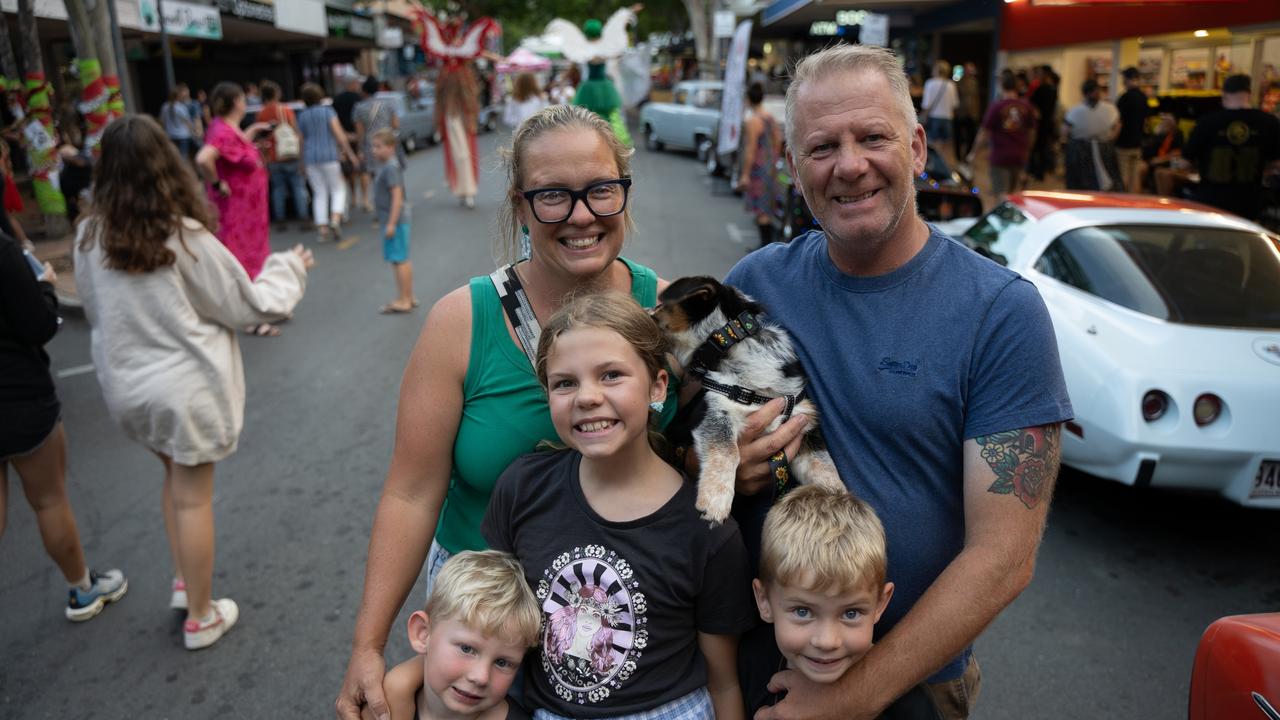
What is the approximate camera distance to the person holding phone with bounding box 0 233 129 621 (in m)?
3.63

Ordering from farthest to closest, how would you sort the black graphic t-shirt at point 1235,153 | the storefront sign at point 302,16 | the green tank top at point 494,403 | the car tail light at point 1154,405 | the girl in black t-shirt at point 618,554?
1. the storefront sign at point 302,16
2. the black graphic t-shirt at point 1235,153
3. the car tail light at point 1154,405
4. the green tank top at point 494,403
5. the girl in black t-shirt at point 618,554

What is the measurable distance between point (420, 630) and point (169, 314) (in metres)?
2.46

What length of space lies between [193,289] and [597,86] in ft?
18.4

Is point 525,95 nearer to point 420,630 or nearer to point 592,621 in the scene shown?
point 420,630

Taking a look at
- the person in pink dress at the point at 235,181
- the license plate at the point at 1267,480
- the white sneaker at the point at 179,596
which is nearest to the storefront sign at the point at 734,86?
the person in pink dress at the point at 235,181

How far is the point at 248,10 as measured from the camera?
23797 mm

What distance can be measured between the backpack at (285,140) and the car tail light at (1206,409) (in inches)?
489

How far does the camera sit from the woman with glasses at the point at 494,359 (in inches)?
80.4

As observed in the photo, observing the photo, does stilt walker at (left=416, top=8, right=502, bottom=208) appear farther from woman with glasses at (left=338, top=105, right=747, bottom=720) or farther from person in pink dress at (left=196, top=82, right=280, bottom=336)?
woman with glasses at (left=338, top=105, right=747, bottom=720)

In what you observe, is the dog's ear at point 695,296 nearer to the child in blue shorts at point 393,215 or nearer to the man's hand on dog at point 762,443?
the man's hand on dog at point 762,443

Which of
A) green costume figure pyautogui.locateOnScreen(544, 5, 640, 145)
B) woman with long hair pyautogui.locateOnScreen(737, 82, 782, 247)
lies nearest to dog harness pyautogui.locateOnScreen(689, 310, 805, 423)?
green costume figure pyautogui.locateOnScreen(544, 5, 640, 145)

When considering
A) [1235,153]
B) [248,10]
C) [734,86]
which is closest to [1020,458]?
[1235,153]

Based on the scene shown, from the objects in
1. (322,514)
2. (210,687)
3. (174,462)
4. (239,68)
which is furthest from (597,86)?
(239,68)

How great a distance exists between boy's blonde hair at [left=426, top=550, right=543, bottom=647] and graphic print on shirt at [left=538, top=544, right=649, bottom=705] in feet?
0.14
